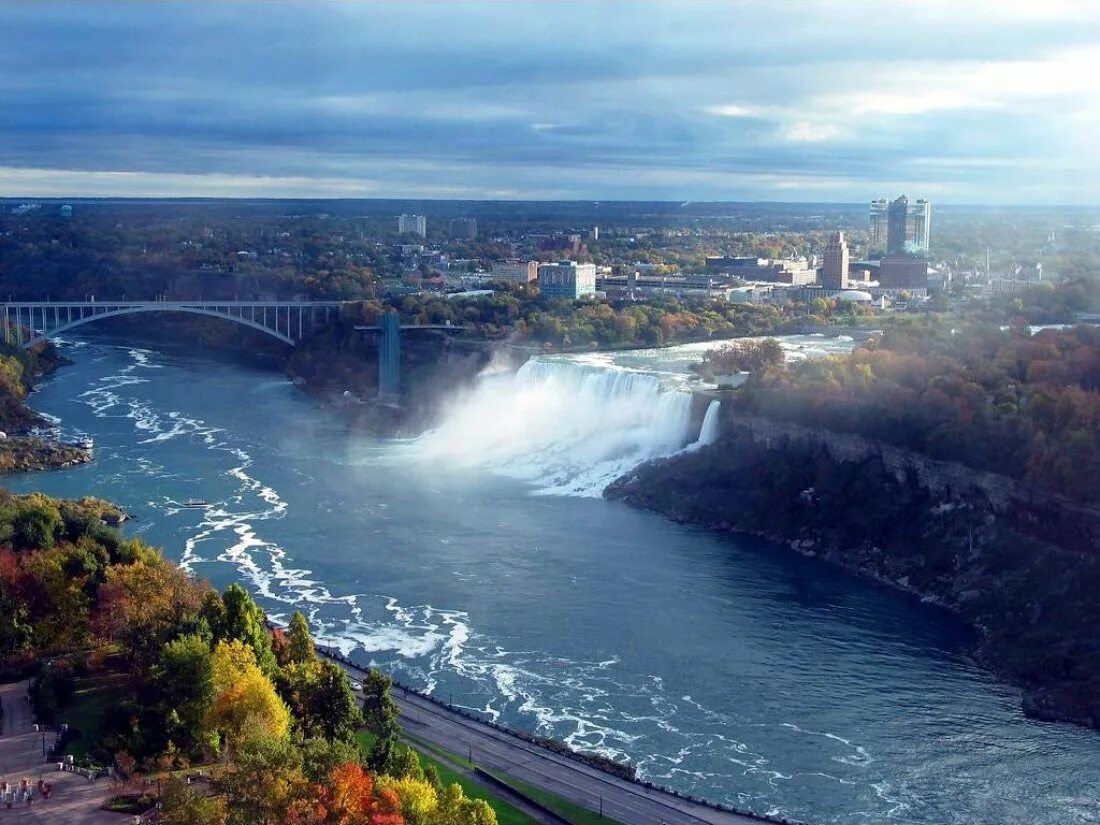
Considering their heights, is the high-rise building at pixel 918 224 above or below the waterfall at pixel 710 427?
above

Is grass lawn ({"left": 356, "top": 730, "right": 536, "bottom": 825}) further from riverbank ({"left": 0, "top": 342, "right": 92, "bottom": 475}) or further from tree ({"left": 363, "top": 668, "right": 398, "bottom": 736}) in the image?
riverbank ({"left": 0, "top": 342, "right": 92, "bottom": 475})

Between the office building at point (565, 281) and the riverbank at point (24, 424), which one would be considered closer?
the riverbank at point (24, 424)

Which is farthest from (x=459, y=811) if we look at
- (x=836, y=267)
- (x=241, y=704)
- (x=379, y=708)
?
(x=836, y=267)

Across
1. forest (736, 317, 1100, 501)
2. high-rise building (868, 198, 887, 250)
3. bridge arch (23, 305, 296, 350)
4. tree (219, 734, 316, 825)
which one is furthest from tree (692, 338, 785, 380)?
high-rise building (868, 198, 887, 250)

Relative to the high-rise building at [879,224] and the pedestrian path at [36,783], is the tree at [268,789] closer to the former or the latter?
the pedestrian path at [36,783]

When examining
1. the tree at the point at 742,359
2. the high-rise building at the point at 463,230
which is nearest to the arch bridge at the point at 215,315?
the tree at the point at 742,359
